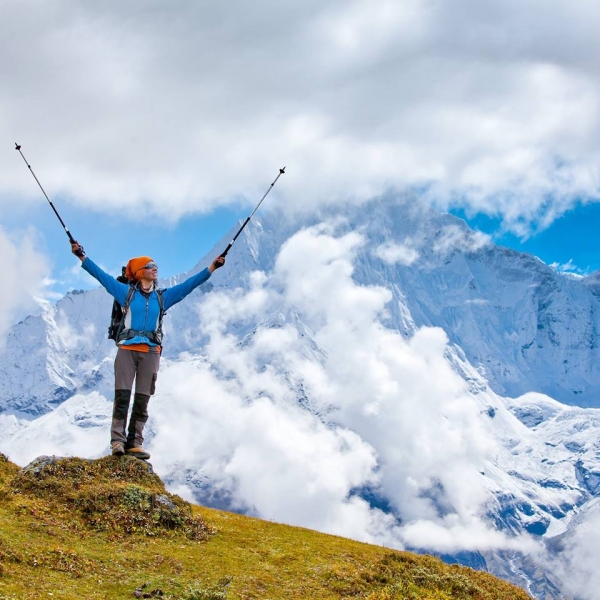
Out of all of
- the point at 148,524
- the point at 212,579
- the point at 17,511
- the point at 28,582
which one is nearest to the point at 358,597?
the point at 212,579

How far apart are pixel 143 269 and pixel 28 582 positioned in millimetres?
9539

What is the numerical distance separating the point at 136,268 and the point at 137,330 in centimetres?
184

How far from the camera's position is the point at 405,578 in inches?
639

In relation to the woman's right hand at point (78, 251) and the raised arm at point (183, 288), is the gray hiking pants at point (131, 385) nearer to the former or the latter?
the raised arm at point (183, 288)

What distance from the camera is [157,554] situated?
15633 mm

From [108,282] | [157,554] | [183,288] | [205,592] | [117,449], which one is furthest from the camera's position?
[183,288]

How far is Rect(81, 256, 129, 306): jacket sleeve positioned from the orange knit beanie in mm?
348

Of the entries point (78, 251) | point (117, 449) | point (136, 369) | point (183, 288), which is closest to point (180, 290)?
point (183, 288)

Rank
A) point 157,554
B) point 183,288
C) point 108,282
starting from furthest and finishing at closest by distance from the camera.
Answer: point 183,288 → point 108,282 → point 157,554

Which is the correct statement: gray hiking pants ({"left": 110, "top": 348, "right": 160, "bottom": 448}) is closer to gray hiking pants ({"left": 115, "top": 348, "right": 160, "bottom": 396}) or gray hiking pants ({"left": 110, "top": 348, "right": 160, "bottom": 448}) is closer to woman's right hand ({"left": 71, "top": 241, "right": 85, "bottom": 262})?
gray hiking pants ({"left": 115, "top": 348, "right": 160, "bottom": 396})

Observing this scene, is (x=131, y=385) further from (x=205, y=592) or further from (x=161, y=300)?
(x=205, y=592)

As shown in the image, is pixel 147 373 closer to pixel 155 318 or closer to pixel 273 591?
pixel 155 318

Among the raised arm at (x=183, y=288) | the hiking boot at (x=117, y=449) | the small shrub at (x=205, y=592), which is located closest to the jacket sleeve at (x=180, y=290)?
the raised arm at (x=183, y=288)

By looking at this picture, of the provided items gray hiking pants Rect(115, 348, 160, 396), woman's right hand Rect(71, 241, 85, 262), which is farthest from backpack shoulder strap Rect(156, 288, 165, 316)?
woman's right hand Rect(71, 241, 85, 262)
